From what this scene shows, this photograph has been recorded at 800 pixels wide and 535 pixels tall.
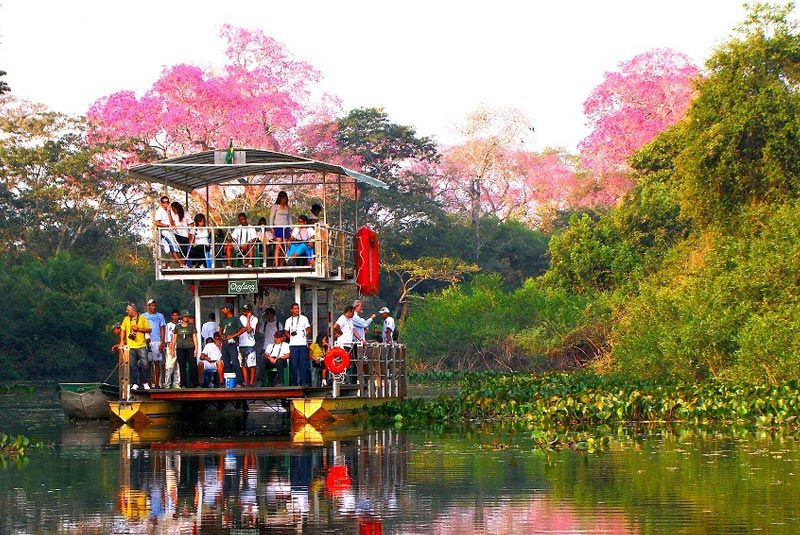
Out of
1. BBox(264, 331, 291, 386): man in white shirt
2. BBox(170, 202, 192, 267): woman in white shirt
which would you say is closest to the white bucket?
BBox(264, 331, 291, 386): man in white shirt

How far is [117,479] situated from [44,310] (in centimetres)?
3014

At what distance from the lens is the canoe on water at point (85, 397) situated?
27484mm

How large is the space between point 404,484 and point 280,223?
10.7m

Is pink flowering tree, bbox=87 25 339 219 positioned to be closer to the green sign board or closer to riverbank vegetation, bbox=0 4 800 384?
riverbank vegetation, bbox=0 4 800 384

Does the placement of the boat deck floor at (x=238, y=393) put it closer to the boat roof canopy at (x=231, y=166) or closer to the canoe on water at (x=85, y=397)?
the canoe on water at (x=85, y=397)

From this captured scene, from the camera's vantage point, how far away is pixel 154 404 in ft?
81.0

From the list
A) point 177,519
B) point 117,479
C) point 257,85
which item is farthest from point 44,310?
point 177,519

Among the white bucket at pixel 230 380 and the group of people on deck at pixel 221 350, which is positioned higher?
the group of people on deck at pixel 221 350

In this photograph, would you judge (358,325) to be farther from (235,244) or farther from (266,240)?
(235,244)

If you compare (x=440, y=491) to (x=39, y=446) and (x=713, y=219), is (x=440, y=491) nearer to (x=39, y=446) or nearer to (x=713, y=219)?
(x=39, y=446)

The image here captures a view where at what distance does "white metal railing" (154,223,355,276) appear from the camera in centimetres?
2447

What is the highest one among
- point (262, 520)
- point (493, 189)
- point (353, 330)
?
point (493, 189)

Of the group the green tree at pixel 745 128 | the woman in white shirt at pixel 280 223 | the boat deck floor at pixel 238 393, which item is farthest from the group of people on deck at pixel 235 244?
the green tree at pixel 745 128

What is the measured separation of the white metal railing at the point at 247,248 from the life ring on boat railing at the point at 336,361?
1.26 meters
